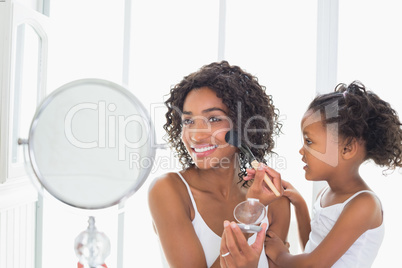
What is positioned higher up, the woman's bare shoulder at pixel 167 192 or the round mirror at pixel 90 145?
the round mirror at pixel 90 145

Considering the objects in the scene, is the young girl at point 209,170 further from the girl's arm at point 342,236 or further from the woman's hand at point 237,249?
the woman's hand at point 237,249

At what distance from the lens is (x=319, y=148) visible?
3.73 feet

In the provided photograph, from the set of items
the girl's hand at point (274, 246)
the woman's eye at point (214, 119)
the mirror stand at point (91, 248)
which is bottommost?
the girl's hand at point (274, 246)

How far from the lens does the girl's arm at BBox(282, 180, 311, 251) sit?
1.20 meters

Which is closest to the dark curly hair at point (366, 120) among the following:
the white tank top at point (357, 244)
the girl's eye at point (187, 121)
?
the white tank top at point (357, 244)

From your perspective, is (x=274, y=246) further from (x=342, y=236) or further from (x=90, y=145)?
(x=90, y=145)

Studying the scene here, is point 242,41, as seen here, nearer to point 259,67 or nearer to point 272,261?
point 259,67

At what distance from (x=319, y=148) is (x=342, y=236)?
25 cm

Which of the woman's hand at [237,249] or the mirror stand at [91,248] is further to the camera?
the woman's hand at [237,249]

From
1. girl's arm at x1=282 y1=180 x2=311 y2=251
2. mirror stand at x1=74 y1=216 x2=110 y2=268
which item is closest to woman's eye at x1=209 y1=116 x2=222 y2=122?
girl's arm at x1=282 y1=180 x2=311 y2=251

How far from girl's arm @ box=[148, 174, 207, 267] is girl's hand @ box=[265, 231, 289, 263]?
20 centimetres

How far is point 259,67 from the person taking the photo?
2174 millimetres

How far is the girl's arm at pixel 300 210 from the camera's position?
1.20m

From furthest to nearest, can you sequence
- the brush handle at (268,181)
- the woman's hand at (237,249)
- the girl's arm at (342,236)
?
the girl's arm at (342,236), the brush handle at (268,181), the woman's hand at (237,249)
